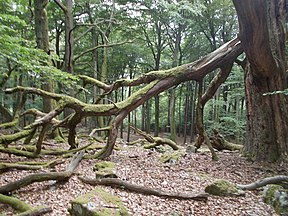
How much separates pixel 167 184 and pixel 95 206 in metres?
2.23

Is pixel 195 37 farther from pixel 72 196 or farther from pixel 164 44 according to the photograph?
pixel 72 196

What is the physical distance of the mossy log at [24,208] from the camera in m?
3.35

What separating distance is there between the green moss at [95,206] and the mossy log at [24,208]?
1.44ft

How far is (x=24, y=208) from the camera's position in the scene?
352 cm

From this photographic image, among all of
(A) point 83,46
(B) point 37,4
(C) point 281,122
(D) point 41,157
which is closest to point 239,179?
(C) point 281,122

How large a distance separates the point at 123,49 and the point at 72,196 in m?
16.2

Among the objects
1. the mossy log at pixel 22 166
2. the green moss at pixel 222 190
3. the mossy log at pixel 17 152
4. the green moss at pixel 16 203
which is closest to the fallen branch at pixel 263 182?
the green moss at pixel 222 190

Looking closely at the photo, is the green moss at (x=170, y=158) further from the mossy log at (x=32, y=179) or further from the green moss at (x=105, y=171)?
the mossy log at (x=32, y=179)

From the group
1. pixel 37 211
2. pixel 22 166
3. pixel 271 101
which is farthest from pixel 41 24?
pixel 271 101

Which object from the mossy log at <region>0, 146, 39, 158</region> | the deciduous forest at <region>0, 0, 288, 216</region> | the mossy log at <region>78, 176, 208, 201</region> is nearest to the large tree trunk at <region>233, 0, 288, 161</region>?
the deciduous forest at <region>0, 0, 288, 216</region>

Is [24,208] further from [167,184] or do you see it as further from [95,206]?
[167,184]

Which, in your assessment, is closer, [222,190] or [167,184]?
[222,190]

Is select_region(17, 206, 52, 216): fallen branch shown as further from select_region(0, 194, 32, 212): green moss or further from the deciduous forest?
select_region(0, 194, 32, 212): green moss

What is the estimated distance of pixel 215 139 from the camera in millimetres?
10094
